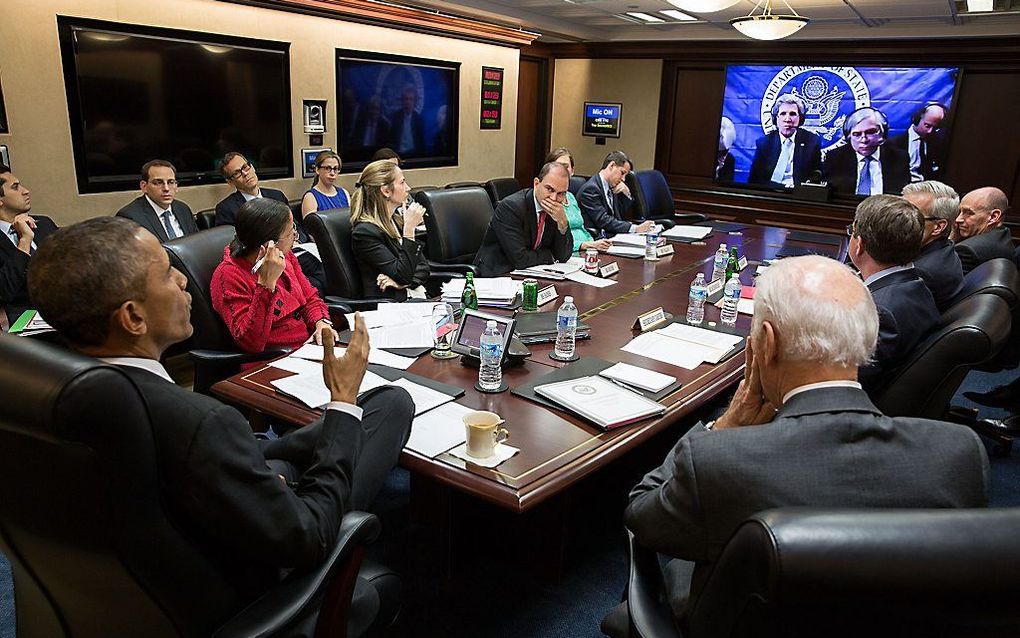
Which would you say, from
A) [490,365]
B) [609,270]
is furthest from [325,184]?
[490,365]

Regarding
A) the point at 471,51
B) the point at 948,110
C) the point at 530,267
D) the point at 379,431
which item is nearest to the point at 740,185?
the point at 948,110

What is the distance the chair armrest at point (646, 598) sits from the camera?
1292 mm

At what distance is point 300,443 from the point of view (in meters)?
1.77

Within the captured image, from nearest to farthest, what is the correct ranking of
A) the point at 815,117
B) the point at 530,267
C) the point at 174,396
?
the point at 174,396, the point at 530,267, the point at 815,117

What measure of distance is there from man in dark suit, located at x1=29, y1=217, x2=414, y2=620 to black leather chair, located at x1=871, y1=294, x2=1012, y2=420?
177 cm

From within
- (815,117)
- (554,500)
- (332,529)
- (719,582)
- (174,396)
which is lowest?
(554,500)

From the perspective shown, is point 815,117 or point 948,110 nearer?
point 948,110

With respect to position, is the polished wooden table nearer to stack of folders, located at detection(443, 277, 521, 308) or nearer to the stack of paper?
the stack of paper

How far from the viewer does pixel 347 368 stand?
61.5 inches

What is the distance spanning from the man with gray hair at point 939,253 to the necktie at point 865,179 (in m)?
4.65

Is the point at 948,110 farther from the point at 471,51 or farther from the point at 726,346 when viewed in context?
the point at 726,346

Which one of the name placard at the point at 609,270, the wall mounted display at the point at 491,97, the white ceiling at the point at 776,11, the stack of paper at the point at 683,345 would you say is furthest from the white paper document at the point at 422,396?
the wall mounted display at the point at 491,97

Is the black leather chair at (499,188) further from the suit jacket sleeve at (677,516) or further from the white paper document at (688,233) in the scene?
the suit jacket sleeve at (677,516)

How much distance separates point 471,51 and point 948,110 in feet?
15.7
